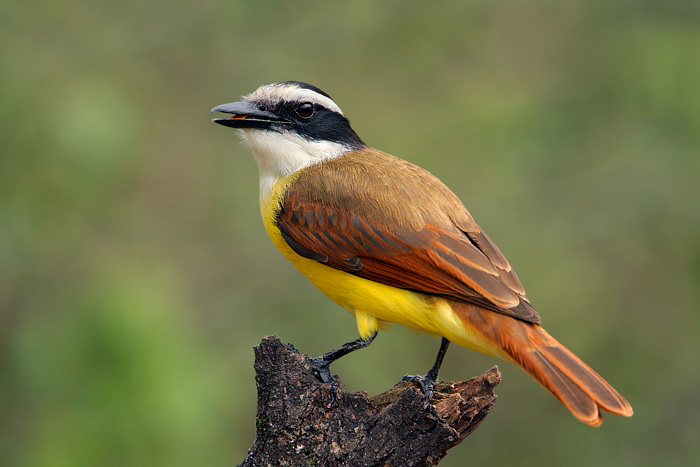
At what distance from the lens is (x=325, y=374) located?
5074mm

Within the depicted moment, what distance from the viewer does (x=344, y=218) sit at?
559cm

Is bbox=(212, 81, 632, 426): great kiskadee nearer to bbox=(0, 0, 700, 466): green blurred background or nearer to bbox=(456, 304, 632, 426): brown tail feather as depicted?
bbox=(456, 304, 632, 426): brown tail feather

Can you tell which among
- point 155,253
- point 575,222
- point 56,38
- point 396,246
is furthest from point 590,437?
point 56,38

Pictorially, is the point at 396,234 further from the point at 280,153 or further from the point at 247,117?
the point at 247,117

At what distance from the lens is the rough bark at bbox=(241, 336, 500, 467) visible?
4.55 m

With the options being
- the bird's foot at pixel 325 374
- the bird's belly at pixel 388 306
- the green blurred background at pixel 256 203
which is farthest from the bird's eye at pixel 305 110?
the bird's foot at pixel 325 374

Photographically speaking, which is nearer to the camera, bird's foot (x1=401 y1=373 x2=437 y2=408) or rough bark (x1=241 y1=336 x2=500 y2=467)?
rough bark (x1=241 y1=336 x2=500 y2=467)

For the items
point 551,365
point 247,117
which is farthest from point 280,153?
point 551,365

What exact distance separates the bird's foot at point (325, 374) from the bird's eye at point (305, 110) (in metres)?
1.95

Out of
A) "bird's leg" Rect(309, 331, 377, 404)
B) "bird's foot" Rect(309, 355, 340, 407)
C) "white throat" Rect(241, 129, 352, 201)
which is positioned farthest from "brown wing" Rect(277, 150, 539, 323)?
"bird's foot" Rect(309, 355, 340, 407)

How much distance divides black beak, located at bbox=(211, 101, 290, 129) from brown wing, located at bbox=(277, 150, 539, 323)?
494 mm

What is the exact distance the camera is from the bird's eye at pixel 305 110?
242 inches

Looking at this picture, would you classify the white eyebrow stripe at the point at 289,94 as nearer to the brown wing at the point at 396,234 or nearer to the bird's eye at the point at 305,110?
the bird's eye at the point at 305,110

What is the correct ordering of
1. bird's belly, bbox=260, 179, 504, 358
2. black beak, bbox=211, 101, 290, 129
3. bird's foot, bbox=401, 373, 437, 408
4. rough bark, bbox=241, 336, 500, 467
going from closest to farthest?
rough bark, bbox=241, 336, 500, 467, bird's belly, bbox=260, 179, 504, 358, bird's foot, bbox=401, 373, 437, 408, black beak, bbox=211, 101, 290, 129
